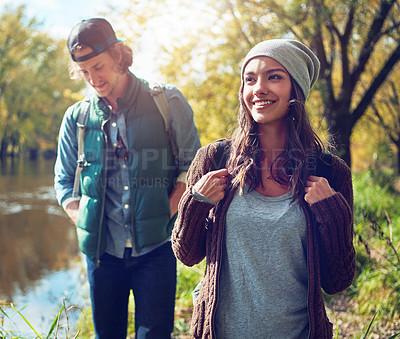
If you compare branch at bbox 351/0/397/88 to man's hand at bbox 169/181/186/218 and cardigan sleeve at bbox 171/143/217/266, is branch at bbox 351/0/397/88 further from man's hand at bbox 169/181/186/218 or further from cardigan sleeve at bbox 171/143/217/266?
cardigan sleeve at bbox 171/143/217/266

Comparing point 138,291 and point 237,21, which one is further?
point 237,21

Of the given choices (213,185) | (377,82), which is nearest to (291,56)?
(213,185)

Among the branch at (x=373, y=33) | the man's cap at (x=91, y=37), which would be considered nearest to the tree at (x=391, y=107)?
the branch at (x=373, y=33)

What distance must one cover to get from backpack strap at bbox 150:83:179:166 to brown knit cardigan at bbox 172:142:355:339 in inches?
29.7

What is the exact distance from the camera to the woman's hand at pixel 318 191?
1666mm

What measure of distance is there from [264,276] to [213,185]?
396 millimetres

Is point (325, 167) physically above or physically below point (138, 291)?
above

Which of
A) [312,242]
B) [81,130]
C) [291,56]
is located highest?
[291,56]

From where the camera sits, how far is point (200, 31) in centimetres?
838

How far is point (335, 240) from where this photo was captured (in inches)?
64.9

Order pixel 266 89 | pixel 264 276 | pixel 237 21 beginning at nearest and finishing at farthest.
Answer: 1. pixel 264 276
2. pixel 266 89
3. pixel 237 21

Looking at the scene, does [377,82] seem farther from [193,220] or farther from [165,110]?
[193,220]

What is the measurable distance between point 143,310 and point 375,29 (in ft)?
21.2

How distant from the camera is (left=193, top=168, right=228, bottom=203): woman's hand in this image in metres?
1.71
